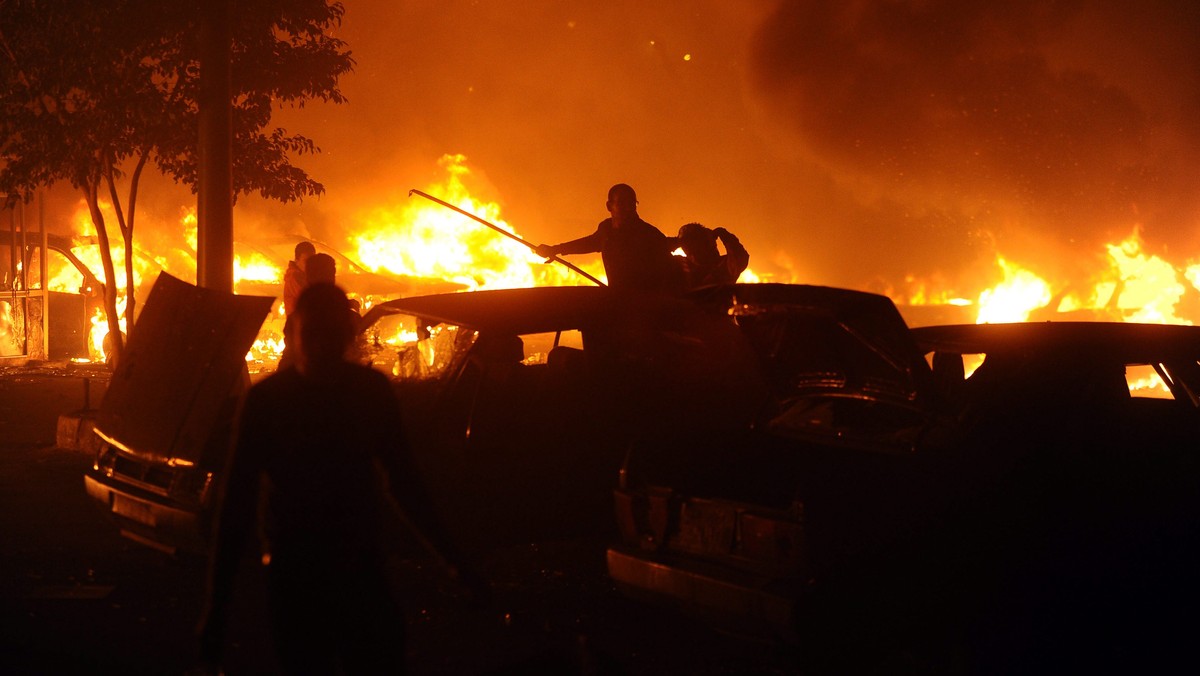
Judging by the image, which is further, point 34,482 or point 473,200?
point 473,200

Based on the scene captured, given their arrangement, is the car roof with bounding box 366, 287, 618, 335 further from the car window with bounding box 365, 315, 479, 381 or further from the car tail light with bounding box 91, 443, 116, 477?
the car tail light with bounding box 91, 443, 116, 477

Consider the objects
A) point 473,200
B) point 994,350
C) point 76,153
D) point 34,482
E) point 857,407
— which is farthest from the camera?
point 473,200

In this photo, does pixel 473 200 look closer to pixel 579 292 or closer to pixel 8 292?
pixel 8 292

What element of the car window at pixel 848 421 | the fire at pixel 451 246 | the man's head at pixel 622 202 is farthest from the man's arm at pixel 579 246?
the fire at pixel 451 246

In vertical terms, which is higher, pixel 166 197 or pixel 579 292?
pixel 166 197

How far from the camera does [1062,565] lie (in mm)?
3951

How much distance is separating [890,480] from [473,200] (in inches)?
912

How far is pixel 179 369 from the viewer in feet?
17.0

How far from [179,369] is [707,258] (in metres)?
4.35

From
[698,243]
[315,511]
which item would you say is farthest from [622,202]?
[315,511]

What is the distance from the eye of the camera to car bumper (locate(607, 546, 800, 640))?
12.3ft

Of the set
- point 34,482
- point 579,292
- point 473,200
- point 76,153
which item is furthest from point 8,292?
point 579,292

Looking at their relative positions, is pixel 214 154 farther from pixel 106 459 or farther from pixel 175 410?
pixel 175 410

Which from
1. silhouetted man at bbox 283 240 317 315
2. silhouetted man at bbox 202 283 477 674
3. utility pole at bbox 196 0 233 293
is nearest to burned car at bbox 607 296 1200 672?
silhouetted man at bbox 202 283 477 674
